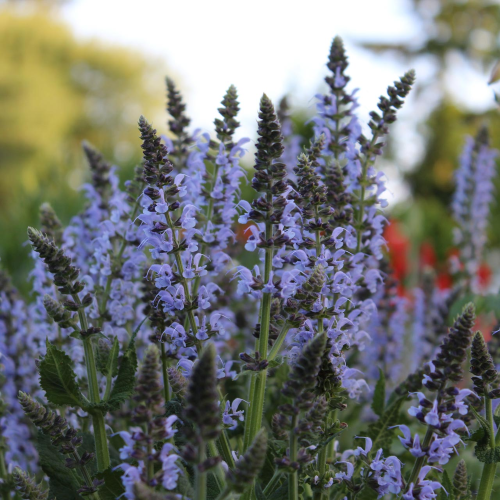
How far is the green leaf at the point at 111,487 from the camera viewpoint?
1.32 meters

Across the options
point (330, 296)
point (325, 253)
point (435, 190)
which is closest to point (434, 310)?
point (330, 296)

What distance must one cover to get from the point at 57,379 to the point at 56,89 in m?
30.0

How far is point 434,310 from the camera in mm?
3125

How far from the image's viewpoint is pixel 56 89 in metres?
28.5

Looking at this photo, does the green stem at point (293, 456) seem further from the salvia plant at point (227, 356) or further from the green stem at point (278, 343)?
the green stem at point (278, 343)

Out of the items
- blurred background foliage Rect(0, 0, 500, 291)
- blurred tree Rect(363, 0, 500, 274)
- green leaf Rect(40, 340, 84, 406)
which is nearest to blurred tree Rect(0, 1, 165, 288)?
blurred background foliage Rect(0, 0, 500, 291)

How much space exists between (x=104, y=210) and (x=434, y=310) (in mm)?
1962

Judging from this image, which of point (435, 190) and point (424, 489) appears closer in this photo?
point (424, 489)

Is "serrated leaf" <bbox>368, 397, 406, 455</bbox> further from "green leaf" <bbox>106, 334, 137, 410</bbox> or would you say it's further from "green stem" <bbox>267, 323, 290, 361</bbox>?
"green leaf" <bbox>106, 334, 137, 410</bbox>

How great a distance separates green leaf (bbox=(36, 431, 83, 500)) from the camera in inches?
58.8

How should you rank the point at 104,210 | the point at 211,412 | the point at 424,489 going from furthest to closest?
the point at 104,210, the point at 424,489, the point at 211,412

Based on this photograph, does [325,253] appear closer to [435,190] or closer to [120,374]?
[120,374]

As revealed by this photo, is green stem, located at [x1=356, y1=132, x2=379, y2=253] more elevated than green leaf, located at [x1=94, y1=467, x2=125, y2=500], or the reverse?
green stem, located at [x1=356, y1=132, x2=379, y2=253]

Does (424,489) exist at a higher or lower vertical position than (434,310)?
lower
